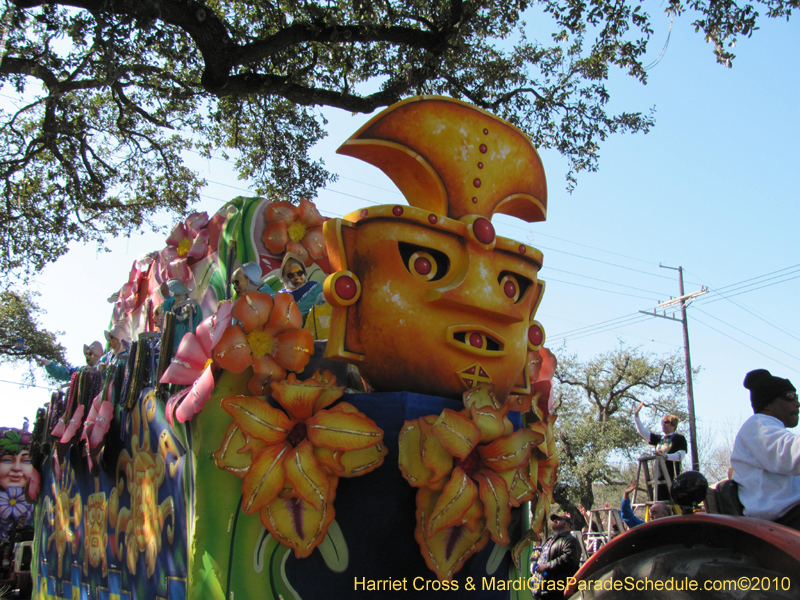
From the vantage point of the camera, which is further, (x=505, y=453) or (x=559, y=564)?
(x=559, y=564)

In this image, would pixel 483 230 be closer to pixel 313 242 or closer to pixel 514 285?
pixel 514 285

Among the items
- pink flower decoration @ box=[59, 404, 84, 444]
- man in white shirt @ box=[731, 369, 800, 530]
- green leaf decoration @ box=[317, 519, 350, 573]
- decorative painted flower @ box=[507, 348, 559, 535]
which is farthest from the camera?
pink flower decoration @ box=[59, 404, 84, 444]

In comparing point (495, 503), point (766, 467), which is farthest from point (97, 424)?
point (766, 467)

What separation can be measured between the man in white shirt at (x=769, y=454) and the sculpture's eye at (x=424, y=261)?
1627 mm

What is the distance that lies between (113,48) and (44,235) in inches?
216

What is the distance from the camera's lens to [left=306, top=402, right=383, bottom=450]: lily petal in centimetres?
308

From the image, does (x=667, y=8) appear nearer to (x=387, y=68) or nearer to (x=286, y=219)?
(x=387, y=68)

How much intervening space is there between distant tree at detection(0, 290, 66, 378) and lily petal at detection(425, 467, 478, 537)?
652 inches

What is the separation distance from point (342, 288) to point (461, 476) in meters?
1.16

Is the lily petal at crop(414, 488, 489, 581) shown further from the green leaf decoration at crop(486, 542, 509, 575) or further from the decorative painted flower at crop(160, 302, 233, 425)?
the decorative painted flower at crop(160, 302, 233, 425)

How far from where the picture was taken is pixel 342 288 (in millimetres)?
3412

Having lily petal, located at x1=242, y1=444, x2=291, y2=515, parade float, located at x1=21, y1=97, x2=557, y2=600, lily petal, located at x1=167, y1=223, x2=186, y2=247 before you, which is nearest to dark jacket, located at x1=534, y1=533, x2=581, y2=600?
parade float, located at x1=21, y1=97, x2=557, y2=600

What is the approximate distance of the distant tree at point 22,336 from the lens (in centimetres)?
1677

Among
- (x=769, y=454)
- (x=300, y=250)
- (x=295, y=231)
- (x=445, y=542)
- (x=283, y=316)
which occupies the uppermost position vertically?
(x=295, y=231)
